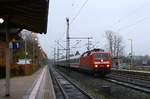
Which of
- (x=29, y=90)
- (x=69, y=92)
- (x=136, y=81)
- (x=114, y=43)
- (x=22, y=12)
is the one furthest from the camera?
(x=114, y=43)

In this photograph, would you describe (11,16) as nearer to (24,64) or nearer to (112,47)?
(24,64)

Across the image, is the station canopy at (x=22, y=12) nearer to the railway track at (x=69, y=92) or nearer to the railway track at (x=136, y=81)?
the railway track at (x=69, y=92)

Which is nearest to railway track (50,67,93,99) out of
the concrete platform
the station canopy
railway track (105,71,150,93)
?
the concrete platform

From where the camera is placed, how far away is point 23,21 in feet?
62.8

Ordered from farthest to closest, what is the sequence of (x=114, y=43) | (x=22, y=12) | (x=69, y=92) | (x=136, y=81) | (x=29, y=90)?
1. (x=114, y=43)
2. (x=136, y=81)
3. (x=69, y=92)
4. (x=29, y=90)
5. (x=22, y=12)

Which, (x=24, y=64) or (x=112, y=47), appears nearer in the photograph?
(x=24, y=64)

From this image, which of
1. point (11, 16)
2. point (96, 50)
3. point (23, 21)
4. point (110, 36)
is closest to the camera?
point (11, 16)

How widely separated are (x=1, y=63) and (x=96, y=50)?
11073 millimetres

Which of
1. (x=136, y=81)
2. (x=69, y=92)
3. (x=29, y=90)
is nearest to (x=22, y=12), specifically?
(x=29, y=90)

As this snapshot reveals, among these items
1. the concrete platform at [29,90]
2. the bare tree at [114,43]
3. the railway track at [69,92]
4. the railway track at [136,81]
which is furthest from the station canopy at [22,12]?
the bare tree at [114,43]

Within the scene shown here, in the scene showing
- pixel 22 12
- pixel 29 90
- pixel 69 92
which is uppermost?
pixel 22 12

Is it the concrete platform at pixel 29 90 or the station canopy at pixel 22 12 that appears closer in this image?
the station canopy at pixel 22 12

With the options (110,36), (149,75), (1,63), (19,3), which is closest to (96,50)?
(149,75)

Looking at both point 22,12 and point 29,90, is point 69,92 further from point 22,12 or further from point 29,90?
point 22,12
